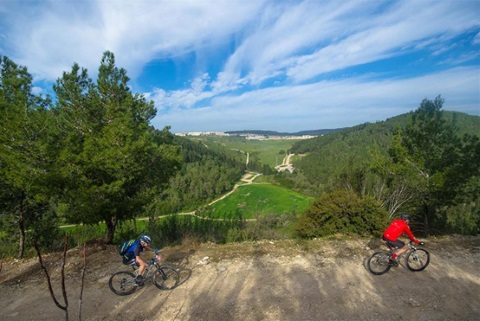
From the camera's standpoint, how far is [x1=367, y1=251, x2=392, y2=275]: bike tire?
864 cm

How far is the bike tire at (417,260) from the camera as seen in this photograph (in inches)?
341

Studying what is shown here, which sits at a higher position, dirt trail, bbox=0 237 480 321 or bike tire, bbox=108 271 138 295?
bike tire, bbox=108 271 138 295

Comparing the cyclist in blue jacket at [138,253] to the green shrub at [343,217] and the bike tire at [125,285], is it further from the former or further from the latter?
the green shrub at [343,217]

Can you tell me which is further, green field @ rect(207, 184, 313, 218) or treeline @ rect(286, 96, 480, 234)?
green field @ rect(207, 184, 313, 218)

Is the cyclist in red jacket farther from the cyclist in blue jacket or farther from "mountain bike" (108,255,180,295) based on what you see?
the cyclist in blue jacket

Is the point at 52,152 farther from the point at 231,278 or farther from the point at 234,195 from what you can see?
the point at 234,195

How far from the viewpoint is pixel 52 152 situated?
11414mm

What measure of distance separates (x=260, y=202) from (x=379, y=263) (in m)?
82.4

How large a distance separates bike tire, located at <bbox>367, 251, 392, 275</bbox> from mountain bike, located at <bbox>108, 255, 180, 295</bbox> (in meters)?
6.32

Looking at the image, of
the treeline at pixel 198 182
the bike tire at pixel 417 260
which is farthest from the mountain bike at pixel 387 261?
the treeline at pixel 198 182

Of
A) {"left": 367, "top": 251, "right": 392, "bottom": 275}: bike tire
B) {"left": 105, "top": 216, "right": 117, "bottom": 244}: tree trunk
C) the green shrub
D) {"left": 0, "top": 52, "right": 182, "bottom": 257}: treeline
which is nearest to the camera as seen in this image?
{"left": 367, "top": 251, "right": 392, "bottom": 275}: bike tire

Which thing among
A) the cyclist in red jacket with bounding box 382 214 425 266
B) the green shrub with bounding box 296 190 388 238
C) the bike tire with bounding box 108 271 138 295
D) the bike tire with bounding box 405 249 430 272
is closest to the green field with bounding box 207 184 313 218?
the green shrub with bounding box 296 190 388 238

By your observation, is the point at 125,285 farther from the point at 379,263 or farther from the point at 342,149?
the point at 342,149

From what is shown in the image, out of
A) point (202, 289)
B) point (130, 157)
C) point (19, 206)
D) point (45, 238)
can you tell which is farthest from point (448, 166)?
point (45, 238)
